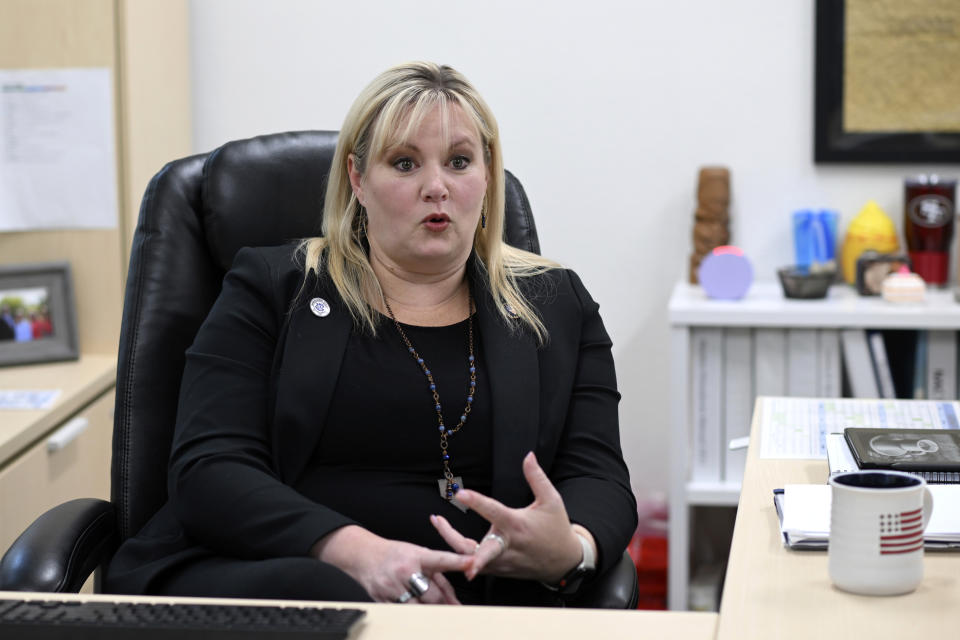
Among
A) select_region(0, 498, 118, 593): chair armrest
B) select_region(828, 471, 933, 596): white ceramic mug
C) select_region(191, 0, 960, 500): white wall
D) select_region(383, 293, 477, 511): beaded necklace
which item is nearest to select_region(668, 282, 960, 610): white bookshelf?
select_region(191, 0, 960, 500): white wall

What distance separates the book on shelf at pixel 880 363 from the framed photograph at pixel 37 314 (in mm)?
1741

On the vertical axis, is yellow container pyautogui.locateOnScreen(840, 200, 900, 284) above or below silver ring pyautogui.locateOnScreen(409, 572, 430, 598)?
above

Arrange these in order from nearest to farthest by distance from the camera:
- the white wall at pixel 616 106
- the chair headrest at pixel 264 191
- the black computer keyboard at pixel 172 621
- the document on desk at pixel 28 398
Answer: the black computer keyboard at pixel 172 621 < the chair headrest at pixel 264 191 < the document on desk at pixel 28 398 < the white wall at pixel 616 106

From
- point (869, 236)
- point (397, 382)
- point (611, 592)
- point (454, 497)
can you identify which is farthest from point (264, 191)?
point (869, 236)

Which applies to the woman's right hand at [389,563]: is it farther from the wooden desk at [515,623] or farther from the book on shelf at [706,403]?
the book on shelf at [706,403]

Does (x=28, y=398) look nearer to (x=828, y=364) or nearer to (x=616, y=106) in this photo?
(x=616, y=106)

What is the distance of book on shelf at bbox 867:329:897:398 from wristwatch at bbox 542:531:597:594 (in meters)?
1.34

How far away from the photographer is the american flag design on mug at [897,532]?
103 centimetres

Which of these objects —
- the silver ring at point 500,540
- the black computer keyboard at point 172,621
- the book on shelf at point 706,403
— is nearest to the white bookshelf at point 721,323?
the book on shelf at point 706,403

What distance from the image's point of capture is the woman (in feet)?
4.95

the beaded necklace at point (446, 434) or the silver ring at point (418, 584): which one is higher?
the beaded necklace at point (446, 434)

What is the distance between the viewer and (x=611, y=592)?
4.64ft

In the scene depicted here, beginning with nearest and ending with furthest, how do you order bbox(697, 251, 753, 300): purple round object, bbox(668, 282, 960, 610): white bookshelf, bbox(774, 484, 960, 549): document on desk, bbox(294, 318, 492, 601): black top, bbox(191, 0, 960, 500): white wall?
bbox(774, 484, 960, 549): document on desk
bbox(294, 318, 492, 601): black top
bbox(668, 282, 960, 610): white bookshelf
bbox(697, 251, 753, 300): purple round object
bbox(191, 0, 960, 500): white wall

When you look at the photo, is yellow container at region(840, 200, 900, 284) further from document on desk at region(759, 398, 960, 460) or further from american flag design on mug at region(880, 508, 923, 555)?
american flag design on mug at region(880, 508, 923, 555)
